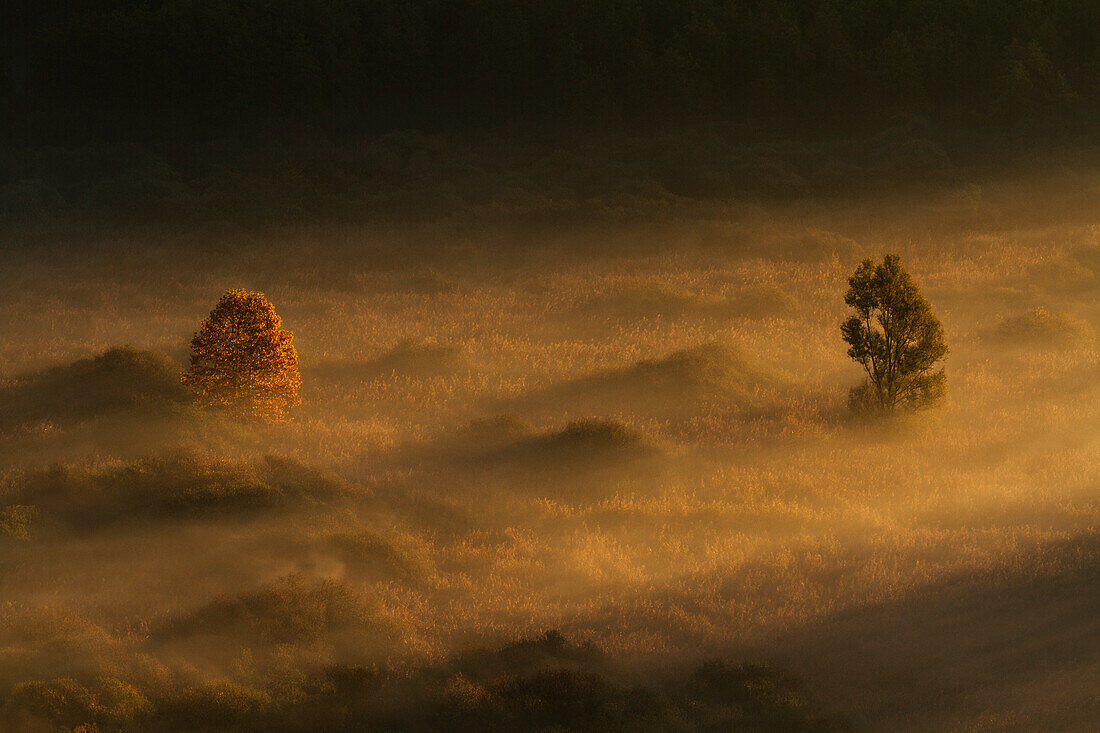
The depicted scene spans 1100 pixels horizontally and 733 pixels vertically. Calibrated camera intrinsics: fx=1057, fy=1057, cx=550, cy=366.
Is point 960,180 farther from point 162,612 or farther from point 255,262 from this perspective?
point 162,612

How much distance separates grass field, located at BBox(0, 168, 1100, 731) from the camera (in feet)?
48.4

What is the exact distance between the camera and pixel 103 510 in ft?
67.9

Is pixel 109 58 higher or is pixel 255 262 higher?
pixel 109 58

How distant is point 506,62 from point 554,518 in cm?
5747

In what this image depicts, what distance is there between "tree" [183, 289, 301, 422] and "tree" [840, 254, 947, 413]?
45.9 feet

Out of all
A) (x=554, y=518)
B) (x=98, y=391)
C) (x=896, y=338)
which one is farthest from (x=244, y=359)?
(x=896, y=338)

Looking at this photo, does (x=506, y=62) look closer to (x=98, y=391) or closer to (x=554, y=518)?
(x=98, y=391)

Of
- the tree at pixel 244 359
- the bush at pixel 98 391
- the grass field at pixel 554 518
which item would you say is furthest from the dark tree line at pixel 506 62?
the tree at pixel 244 359

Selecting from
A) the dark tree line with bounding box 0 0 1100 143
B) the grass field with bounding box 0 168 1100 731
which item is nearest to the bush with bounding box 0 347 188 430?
the grass field with bounding box 0 168 1100 731

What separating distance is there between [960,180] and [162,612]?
189 ft

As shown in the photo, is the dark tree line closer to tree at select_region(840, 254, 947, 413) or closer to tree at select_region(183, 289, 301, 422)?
tree at select_region(840, 254, 947, 413)

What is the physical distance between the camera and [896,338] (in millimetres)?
26062

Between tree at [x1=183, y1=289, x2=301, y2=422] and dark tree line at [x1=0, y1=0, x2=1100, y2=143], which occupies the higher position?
dark tree line at [x1=0, y1=0, x2=1100, y2=143]

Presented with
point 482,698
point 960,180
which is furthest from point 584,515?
point 960,180
